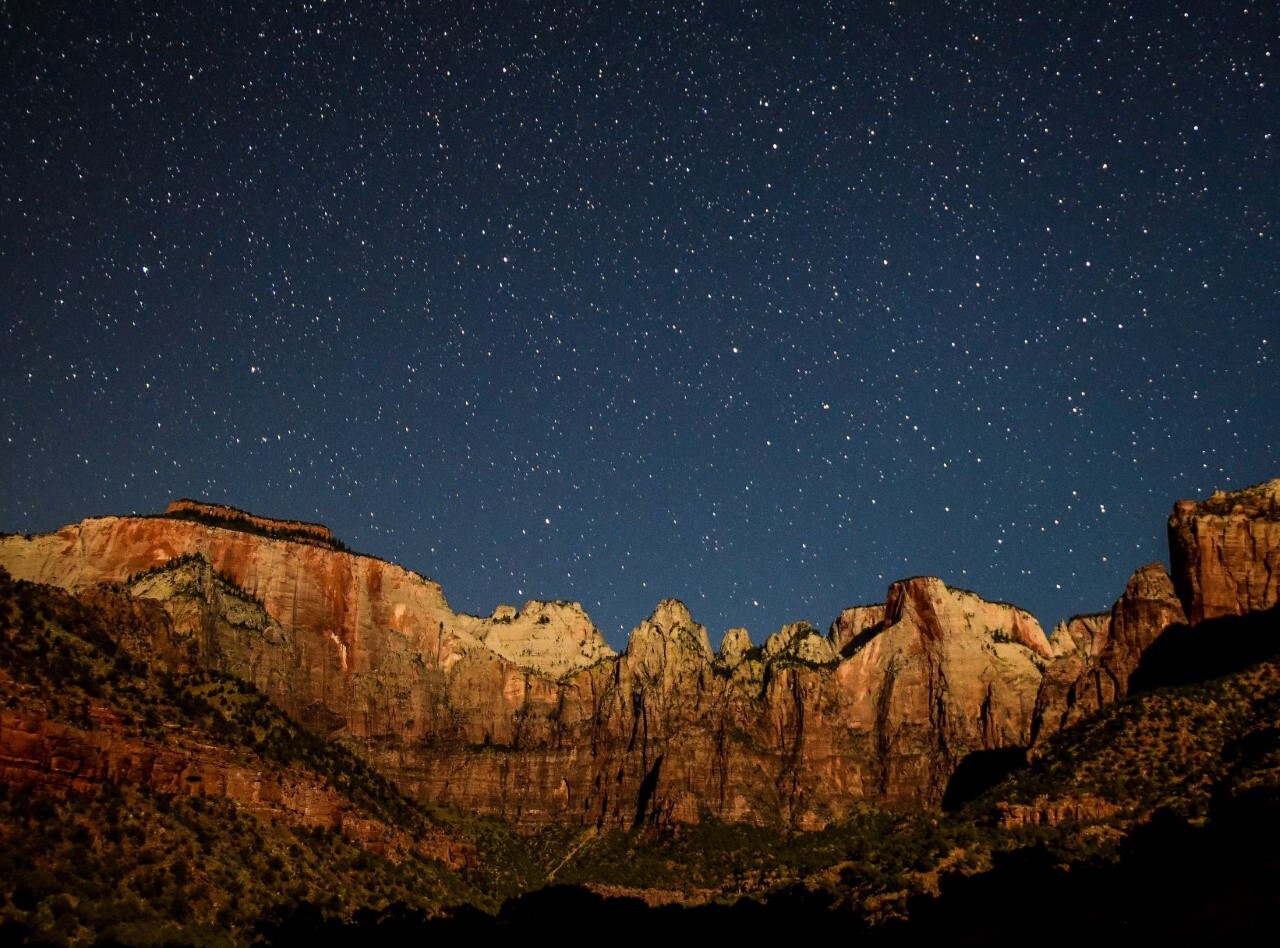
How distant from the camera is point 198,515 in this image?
172 meters

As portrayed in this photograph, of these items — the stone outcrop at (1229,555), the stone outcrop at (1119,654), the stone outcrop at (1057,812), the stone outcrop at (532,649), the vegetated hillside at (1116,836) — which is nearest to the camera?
the vegetated hillside at (1116,836)

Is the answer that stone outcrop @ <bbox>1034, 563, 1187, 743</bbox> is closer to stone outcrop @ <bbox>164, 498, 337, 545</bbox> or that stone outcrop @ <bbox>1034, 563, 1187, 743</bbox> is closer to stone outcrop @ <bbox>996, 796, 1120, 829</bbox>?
stone outcrop @ <bbox>996, 796, 1120, 829</bbox>

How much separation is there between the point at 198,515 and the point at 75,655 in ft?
348

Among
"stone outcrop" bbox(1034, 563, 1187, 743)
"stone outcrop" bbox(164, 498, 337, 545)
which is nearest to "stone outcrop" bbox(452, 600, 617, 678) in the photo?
"stone outcrop" bbox(164, 498, 337, 545)

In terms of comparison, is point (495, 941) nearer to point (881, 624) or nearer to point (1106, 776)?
point (1106, 776)

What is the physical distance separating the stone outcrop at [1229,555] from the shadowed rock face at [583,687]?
18315 mm

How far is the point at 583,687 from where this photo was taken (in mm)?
185875

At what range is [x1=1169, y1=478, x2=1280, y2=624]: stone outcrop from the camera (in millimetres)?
114188

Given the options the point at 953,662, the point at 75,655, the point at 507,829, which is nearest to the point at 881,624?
the point at 953,662

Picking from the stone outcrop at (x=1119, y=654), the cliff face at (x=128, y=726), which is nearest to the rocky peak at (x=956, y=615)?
the stone outcrop at (x=1119, y=654)

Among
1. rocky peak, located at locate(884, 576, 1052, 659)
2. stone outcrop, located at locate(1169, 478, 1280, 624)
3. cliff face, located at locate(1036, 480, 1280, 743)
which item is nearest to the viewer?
cliff face, located at locate(1036, 480, 1280, 743)

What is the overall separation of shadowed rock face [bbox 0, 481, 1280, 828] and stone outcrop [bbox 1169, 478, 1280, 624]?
60.1 feet

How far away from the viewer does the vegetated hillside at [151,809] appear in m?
51.8

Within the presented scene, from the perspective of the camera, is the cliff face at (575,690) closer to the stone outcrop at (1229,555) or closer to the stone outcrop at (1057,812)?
the stone outcrop at (1229,555)
